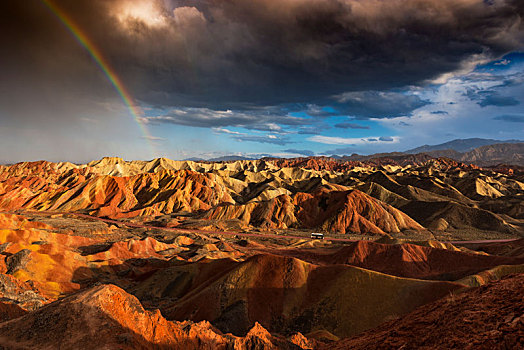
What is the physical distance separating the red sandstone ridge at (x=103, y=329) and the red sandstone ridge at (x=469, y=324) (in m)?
12.5

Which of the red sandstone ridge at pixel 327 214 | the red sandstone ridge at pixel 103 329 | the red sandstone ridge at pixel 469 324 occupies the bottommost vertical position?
the red sandstone ridge at pixel 327 214

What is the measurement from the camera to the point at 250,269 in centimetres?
3972

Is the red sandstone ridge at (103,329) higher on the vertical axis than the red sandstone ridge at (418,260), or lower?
higher

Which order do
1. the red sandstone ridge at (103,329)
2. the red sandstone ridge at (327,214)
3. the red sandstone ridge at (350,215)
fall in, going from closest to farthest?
the red sandstone ridge at (103,329) → the red sandstone ridge at (350,215) → the red sandstone ridge at (327,214)

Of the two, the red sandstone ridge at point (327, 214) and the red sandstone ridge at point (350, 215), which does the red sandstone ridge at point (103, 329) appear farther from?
the red sandstone ridge at point (350, 215)

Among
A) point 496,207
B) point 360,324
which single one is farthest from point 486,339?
point 496,207

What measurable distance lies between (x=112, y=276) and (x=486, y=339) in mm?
59111

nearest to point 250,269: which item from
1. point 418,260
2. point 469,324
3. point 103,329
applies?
point 103,329

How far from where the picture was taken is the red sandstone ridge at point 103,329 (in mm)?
17266

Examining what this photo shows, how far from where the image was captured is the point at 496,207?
438ft

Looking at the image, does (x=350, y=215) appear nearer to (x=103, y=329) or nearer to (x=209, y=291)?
(x=209, y=291)

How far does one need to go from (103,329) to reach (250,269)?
2355cm

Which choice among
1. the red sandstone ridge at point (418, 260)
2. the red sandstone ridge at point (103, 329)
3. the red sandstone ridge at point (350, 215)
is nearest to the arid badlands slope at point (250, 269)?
the red sandstone ridge at point (103, 329)

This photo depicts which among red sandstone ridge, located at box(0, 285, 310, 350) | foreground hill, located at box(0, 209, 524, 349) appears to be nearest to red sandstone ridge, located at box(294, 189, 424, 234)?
foreground hill, located at box(0, 209, 524, 349)
